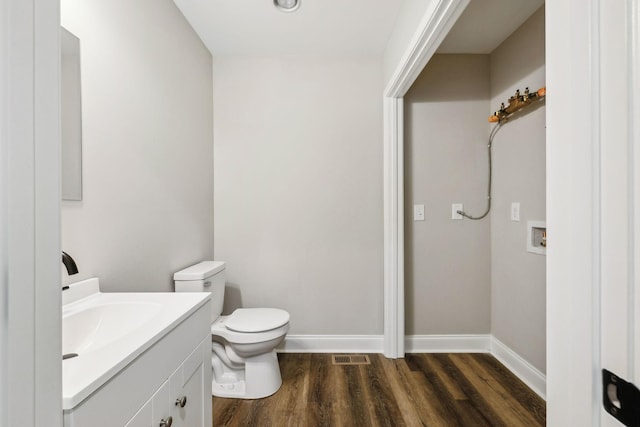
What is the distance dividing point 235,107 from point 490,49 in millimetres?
2026

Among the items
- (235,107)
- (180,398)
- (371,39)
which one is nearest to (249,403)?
(180,398)

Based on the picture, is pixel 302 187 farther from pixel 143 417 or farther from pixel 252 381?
pixel 143 417

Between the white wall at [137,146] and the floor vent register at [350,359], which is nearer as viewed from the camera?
the white wall at [137,146]

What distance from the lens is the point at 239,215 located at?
105 inches

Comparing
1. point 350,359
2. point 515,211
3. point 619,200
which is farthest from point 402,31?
point 350,359

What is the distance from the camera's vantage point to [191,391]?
3.91ft

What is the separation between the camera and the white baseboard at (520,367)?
6.65 ft

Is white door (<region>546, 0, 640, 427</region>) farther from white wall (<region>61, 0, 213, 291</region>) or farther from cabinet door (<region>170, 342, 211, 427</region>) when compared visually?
white wall (<region>61, 0, 213, 291</region>)

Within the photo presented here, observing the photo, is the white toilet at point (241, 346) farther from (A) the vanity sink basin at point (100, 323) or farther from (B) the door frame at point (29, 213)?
(B) the door frame at point (29, 213)

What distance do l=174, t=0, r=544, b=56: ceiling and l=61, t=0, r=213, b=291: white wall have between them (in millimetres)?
182

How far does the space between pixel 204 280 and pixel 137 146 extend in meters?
0.86

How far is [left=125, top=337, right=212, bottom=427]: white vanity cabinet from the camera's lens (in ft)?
2.95

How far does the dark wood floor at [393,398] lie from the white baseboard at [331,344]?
174 mm

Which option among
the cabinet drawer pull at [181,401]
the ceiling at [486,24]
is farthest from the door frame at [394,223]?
the cabinet drawer pull at [181,401]
